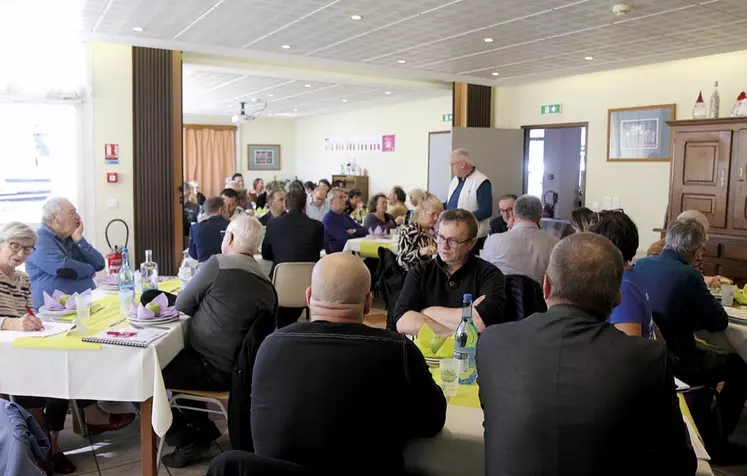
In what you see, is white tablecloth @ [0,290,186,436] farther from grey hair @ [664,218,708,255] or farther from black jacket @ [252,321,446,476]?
grey hair @ [664,218,708,255]

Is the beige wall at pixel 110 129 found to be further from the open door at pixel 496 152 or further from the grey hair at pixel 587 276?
the grey hair at pixel 587 276

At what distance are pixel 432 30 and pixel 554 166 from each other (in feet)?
14.4

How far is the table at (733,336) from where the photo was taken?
3404 mm

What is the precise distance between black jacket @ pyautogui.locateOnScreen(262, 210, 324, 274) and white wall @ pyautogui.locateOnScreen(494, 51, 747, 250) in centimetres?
456

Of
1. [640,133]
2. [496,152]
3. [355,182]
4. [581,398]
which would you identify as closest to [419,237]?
[581,398]

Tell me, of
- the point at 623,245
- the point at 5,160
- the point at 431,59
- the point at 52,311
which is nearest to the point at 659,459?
the point at 623,245

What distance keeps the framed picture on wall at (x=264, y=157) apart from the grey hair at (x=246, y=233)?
45.9 ft

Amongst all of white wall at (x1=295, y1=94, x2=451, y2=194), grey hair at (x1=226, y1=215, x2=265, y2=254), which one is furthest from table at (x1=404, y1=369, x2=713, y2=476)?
white wall at (x1=295, y1=94, x2=451, y2=194)

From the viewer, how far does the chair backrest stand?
4816 mm

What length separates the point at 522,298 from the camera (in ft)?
10.2

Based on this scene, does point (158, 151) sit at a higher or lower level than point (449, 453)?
higher

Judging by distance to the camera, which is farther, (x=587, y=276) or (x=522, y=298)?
(x=522, y=298)

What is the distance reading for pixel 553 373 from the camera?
1.54 meters

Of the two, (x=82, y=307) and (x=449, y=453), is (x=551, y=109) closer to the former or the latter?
(x=82, y=307)
